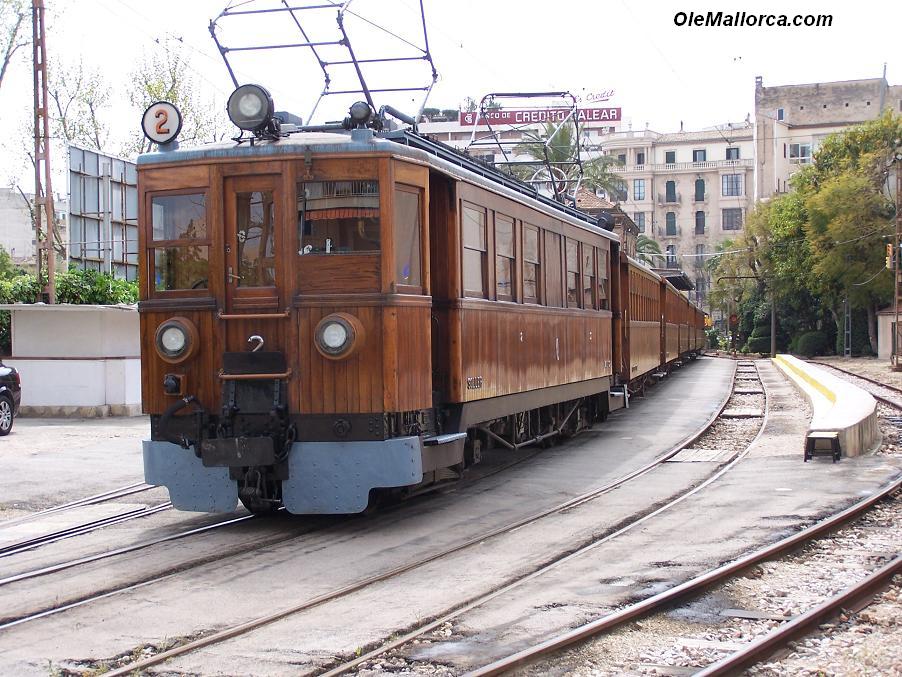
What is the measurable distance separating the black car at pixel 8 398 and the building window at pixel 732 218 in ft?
284

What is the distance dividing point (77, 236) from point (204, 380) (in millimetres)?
16611

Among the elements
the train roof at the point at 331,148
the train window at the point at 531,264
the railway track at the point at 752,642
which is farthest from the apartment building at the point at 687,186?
the railway track at the point at 752,642

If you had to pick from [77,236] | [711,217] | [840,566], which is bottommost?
[840,566]

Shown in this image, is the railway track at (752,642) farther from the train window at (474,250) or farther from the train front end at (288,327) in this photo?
the train window at (474,250)

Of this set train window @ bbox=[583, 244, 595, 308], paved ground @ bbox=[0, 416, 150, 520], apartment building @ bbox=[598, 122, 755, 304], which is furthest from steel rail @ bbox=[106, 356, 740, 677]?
apartment building @ bbox=[598, 122, 755, 304]

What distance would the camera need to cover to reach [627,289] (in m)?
19.5

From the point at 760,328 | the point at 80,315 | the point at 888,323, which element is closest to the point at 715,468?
the point at 80,315

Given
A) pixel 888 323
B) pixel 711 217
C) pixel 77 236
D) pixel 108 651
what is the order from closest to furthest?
pixel 108 651 → pixel 77 236 → pixel 888 323 → pixel 711 217

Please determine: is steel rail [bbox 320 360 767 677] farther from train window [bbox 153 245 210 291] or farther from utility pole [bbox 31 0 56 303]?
utility pole [bbox 31 0 56 303]

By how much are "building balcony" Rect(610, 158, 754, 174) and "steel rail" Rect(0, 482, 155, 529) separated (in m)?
88.2

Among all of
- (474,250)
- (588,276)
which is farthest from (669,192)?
(474,250)

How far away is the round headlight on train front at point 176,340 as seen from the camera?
874cm

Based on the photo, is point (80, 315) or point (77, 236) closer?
point (80, 315)

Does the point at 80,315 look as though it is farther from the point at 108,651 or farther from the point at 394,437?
the point at 108,651
